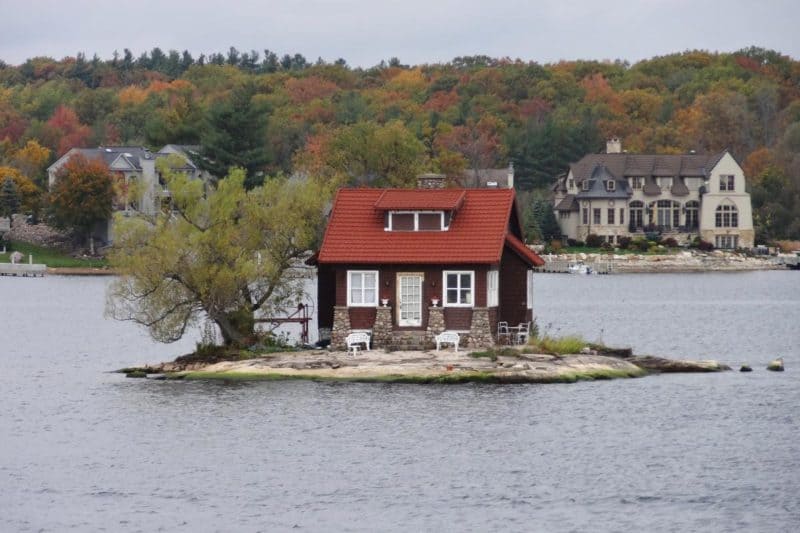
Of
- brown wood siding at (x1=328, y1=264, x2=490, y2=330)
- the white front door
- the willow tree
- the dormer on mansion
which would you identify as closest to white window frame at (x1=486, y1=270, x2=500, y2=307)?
brown wood siding at (x1=328, y1=264, x2=490, y2=330)

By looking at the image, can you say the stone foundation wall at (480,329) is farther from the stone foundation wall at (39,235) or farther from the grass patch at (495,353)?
the stone foundation wall at (39,235)

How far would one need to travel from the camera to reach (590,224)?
134 m

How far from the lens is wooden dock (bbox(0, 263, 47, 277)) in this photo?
4811 inches

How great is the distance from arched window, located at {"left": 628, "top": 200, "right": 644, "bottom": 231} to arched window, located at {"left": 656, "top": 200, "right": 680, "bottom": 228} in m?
1.24

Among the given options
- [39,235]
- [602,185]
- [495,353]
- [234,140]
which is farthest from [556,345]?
[39,235]

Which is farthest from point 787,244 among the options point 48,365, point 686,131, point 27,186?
point 48,365

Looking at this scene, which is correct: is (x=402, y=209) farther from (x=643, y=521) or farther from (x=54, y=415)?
(x=643, y=521)

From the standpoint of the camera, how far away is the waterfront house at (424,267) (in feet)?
163

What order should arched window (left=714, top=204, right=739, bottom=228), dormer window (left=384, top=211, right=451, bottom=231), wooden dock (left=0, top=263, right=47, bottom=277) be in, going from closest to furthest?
dormer window (left=384, top=211, right=451, bottom=231) → wooden dock (left=0, top=263, right=47, bottom=277) → arched window (left=714, top=204, right=739, bottom=228)

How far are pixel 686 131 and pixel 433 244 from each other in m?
118

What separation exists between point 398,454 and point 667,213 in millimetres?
96724

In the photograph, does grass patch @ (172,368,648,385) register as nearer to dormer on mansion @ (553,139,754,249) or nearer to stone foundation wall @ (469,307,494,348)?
stone foundation wall @ (469,307,494,348)

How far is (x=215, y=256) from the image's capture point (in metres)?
50.9

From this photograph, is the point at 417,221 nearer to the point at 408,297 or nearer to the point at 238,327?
the point at 408,297
